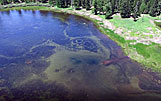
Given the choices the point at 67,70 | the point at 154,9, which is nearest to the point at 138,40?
the point at 67,70

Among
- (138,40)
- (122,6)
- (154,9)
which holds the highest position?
(122,6)

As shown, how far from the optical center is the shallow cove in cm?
3005

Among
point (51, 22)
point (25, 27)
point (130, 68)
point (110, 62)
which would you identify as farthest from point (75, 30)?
point (130, 68)

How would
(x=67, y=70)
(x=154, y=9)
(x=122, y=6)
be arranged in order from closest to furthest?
(x=67, y=70) → (x=122, y=6) → (x=154, y=9)

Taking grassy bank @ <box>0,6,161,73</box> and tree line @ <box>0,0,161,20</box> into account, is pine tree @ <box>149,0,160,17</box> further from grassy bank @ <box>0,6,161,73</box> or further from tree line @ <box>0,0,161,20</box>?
grassy bank @ <box>0,6,161,73</box>

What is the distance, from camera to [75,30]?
206 feet

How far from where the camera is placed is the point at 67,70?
1449 inches

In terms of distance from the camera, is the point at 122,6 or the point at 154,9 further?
the point at 154,9

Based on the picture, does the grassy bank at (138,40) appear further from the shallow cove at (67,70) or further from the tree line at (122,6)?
the tree line at (122,6)

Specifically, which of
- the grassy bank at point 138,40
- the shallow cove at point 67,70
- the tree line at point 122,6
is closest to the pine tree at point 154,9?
the tree line at point 122,6

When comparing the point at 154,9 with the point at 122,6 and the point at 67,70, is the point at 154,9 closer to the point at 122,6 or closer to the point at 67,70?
the point at 122,6

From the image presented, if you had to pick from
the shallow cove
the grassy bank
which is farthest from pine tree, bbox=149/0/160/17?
the shallow cove

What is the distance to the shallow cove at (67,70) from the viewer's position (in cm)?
3005

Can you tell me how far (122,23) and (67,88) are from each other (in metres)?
52.2
